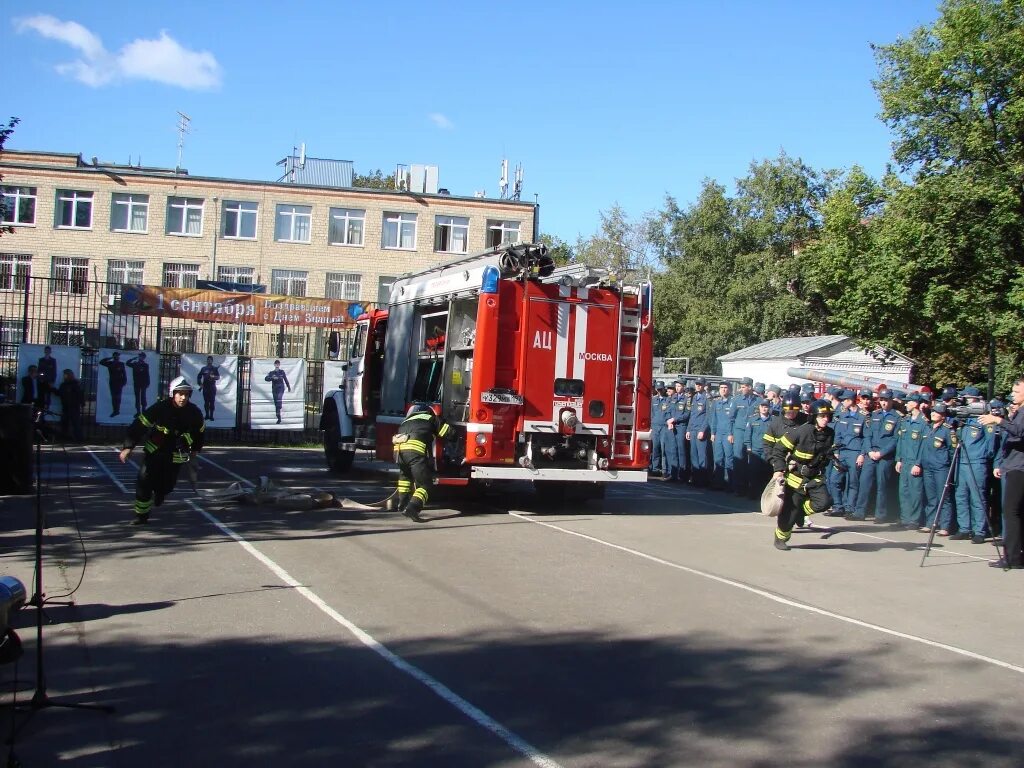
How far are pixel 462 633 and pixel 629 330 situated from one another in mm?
7735

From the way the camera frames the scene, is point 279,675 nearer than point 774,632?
Yes

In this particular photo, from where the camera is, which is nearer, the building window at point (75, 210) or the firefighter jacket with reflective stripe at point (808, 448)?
the firefighter jacket with reflective stripe at point (808, 448)

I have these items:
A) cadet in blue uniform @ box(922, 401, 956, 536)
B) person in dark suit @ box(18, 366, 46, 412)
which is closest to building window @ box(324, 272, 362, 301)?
person in dark suit @ box(18, 366, 46, 412)

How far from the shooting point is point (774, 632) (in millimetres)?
7438

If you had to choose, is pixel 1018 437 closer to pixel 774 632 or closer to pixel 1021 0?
pixel 774 632

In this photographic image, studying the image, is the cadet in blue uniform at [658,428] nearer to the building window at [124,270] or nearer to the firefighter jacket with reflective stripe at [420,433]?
the firefighter jacket with reflective stripe at [420,433]

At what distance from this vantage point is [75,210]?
46.1 metres

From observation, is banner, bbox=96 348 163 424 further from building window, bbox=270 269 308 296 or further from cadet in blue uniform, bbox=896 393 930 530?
building window, bbox=270 269 308 296

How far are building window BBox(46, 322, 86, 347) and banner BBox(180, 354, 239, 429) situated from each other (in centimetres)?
279

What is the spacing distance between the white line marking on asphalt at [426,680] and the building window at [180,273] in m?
40.0

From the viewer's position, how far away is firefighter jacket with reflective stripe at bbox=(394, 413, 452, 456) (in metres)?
12.8

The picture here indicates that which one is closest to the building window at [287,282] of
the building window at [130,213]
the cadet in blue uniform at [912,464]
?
the building window at [130,213]

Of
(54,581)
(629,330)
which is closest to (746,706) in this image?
(54,581)

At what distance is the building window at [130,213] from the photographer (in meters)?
46.2
